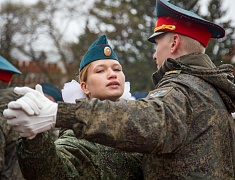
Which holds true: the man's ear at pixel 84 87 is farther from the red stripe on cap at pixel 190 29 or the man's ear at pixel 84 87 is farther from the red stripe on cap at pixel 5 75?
the red stripe on cap at pixel 5 75

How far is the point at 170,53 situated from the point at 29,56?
68.2 feet

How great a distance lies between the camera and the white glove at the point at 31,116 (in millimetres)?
2549

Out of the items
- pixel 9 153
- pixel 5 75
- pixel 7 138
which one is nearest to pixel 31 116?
pixel 7 138

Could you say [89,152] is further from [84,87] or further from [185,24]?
[185,24]

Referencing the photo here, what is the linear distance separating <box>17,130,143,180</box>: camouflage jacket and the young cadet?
1.38ft

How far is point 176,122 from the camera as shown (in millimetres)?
2834

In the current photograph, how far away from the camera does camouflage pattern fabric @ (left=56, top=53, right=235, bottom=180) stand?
2.69m

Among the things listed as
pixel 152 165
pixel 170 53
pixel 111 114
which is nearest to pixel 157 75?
Answer: pixel 170 53

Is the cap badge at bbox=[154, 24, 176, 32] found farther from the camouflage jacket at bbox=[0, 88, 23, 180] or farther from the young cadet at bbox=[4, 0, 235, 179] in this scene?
the camouflage jacket at bbox=[0, 88, 23, 180]

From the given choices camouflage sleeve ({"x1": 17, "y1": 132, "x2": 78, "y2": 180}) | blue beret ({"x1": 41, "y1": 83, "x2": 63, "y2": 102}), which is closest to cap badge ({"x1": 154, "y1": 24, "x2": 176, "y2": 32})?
camouflage sleeve ({"x1": 17, "y1": 132, "x2": 78, "y2": 180})

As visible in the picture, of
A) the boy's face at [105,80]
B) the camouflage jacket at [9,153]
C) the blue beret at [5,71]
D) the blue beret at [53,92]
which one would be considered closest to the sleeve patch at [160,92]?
the boy's face at [105,80]

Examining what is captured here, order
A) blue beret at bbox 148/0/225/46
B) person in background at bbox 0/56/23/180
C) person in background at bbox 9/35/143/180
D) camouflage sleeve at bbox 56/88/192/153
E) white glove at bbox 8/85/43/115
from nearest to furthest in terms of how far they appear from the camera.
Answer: white glove at bbox 8/85/43/115
camouflage sleeve at bbox 56/88/192/153
person in background at bbox 9/35/143/180
blue beret at bbox 148/0/225/46
person in background at bbox 0/56/23/180

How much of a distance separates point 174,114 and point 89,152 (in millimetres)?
1159

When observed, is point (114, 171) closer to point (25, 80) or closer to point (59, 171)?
point (59, 171)
